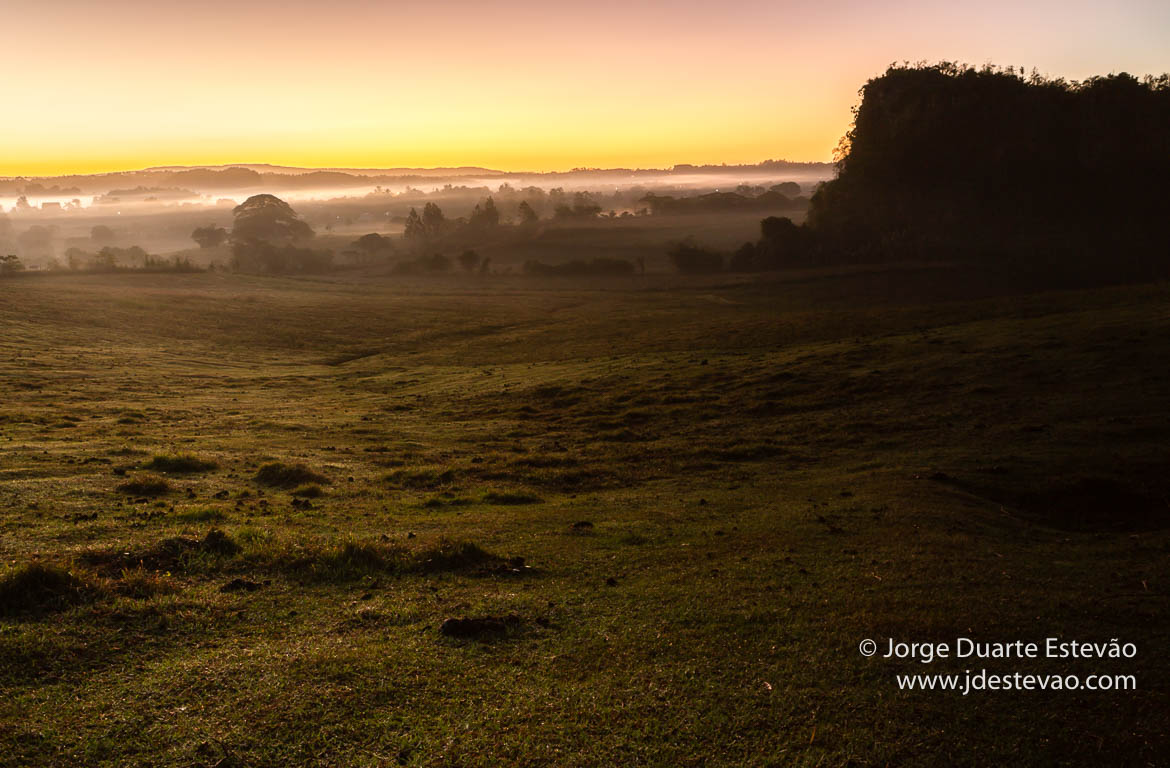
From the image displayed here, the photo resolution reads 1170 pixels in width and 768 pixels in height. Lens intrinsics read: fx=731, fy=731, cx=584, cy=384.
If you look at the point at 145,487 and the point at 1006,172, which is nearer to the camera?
the point at 145,487

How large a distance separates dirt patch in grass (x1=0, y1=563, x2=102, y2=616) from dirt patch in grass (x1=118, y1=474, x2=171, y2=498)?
805cm

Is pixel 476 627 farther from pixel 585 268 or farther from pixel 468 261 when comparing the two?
pixel 468 261

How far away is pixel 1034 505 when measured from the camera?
60.2 feet

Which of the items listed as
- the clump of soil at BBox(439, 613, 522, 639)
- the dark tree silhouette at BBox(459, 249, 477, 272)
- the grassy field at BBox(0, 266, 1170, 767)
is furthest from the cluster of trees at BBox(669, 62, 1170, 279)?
the clump of soil at BBox(439, 613, 522, 639)

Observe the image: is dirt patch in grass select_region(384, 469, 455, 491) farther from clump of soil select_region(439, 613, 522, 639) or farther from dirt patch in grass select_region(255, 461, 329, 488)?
clump of soil select_region(439, 613, 522, 639)

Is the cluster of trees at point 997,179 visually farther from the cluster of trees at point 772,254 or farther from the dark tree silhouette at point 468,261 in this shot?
the dark tree silhouette at point 468,261

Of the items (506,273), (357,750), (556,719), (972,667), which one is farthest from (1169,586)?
(506,273)

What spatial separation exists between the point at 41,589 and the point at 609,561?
30.1 feet

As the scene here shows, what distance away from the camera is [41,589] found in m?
10.4

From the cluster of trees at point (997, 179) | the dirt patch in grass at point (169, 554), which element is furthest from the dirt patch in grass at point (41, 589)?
the cluster of trees at point (997, 179)

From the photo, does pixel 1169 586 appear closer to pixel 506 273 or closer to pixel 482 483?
pixel 482 483

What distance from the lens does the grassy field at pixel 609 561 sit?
8047mm

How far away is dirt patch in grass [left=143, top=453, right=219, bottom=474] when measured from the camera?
2162 centimetres

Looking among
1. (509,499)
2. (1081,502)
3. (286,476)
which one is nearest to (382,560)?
(509,499)
